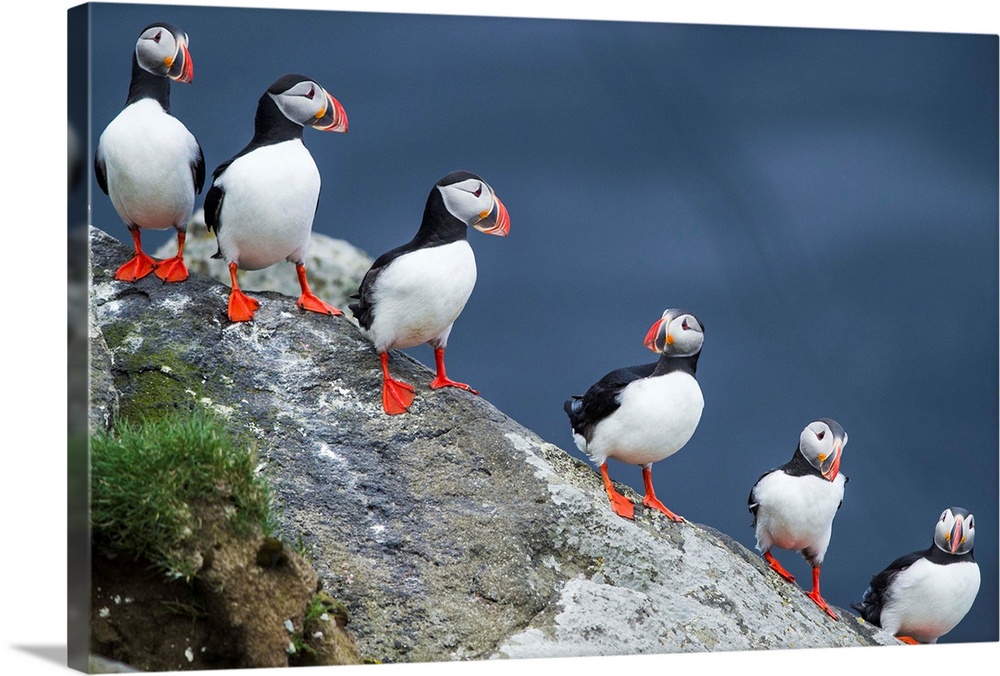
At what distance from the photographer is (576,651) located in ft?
23.7

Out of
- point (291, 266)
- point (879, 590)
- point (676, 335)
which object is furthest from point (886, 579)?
point (291, 266)

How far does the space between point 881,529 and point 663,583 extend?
1591mm

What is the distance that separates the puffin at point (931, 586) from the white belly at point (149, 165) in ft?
14.1

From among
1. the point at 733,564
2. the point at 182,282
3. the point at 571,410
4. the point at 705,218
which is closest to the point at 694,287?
the point at 705,218

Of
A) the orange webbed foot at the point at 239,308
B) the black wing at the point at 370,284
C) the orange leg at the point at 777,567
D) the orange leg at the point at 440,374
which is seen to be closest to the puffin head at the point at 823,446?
the orange leg at the point at 777,567

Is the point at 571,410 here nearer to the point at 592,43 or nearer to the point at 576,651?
the point at 576,651

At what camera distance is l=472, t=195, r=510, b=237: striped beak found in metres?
7.56

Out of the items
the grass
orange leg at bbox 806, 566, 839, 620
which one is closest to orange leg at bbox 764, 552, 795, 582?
orange leg at bbox 806, 566, 839, 620

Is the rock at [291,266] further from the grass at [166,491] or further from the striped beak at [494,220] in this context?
the grass at [166,491]

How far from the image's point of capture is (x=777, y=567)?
826 centimetres

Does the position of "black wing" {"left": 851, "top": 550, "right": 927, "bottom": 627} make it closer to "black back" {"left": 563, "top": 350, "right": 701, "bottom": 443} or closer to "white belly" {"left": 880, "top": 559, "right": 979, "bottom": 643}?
"white belly" {"left": 880, "top": 559, "right": 979, "bottom": 643}

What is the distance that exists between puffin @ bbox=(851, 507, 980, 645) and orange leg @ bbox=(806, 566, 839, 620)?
0.30m

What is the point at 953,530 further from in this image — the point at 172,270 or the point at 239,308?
the point at 172,270

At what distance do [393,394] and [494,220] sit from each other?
1.00m
